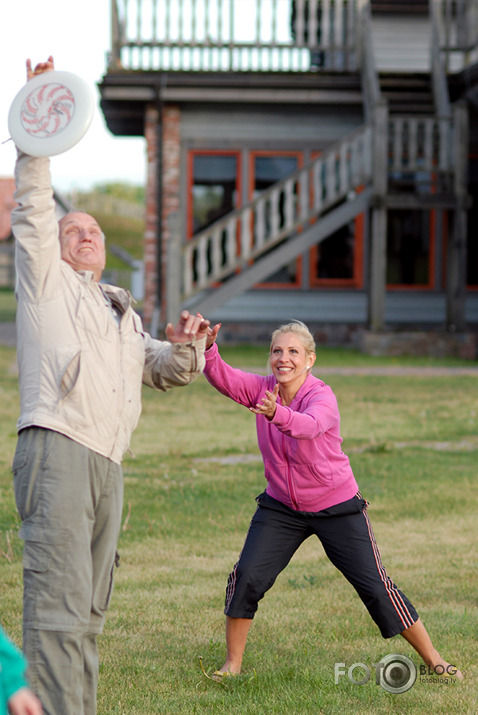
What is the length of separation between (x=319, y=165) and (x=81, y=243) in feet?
43.3

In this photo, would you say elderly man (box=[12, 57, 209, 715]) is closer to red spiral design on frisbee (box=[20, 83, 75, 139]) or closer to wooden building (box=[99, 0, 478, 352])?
red spiral design on frisbee (box=[20, 83, 75, 139])

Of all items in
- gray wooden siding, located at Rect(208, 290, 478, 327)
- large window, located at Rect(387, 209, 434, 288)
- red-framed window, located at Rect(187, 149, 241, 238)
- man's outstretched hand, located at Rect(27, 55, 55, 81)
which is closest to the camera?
man's outstretched hand, located at Rect(27, 55, 55, 81)

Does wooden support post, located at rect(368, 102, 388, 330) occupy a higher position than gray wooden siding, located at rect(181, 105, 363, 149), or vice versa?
gray wooden siding, located at rect(181, 105, 363, 149)

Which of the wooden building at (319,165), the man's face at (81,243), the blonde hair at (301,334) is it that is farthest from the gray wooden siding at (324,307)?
the man's face at (81,243)

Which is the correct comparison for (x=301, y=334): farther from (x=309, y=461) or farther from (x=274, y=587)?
(x=274, y=587)

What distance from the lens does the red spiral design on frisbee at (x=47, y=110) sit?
9.76 ft

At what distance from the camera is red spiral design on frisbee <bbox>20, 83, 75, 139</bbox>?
2.97 m

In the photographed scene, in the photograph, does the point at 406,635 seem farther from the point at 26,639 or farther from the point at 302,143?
the point at 302,143

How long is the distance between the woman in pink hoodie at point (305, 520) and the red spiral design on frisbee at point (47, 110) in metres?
1.11

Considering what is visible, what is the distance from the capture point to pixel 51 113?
3.01 m

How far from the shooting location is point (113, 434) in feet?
10.2

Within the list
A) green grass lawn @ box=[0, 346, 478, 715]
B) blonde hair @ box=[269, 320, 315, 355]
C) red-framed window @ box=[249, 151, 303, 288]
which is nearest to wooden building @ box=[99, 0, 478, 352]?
red-framed window @ box=[249, 151, 303, 288]

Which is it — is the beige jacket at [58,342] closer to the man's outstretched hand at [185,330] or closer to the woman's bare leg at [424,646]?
the man's outstretched hand at [185,330]

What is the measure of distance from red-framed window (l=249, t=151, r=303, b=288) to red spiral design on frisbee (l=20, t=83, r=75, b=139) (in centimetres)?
1569
